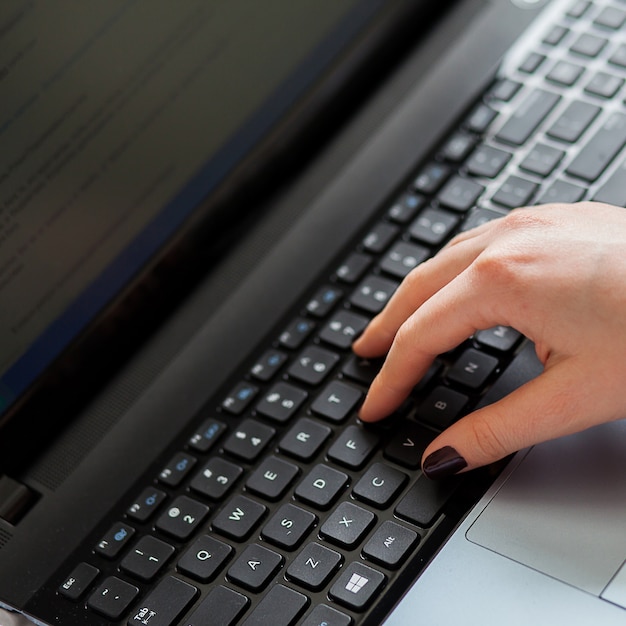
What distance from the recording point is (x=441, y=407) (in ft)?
2.16

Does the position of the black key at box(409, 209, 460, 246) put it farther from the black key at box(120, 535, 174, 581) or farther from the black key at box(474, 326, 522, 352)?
the black key at box(120, 535, 174, 581)

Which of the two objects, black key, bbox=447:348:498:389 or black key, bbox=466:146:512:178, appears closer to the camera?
black key, bbox=447:348:498:389

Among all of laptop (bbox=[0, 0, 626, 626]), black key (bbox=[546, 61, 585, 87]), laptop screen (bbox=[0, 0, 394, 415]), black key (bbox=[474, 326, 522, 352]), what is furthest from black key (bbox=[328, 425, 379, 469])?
black key (bbox=[546, 61, 585, 87])

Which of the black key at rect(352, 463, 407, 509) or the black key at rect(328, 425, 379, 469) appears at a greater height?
the black key at rect(328, 425, 379, 469)

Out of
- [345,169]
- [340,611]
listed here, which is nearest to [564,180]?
[345,169]

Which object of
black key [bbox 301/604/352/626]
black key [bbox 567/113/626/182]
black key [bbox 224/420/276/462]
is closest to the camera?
black key [bbox 301/604/352/626]

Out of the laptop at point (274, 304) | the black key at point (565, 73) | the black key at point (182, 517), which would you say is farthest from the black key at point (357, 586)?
the black key at point (565, 73)

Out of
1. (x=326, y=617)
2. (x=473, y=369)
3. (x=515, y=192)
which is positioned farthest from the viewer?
(x=515, y=192)

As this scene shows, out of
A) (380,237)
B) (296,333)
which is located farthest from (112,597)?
(380,237)

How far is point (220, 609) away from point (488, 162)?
1.35 feet

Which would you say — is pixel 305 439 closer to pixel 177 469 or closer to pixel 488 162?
pixel 177 469

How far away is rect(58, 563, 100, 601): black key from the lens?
626mm

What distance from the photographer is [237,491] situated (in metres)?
0.65

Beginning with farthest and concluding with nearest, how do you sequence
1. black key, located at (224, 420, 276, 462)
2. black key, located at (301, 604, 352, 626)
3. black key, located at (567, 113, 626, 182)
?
1. black key, located at (567, 113, 626, 182)
2. black key, located at (224, 420, 276, 462)
3. black key, located at (301, 604, 352, 626)
